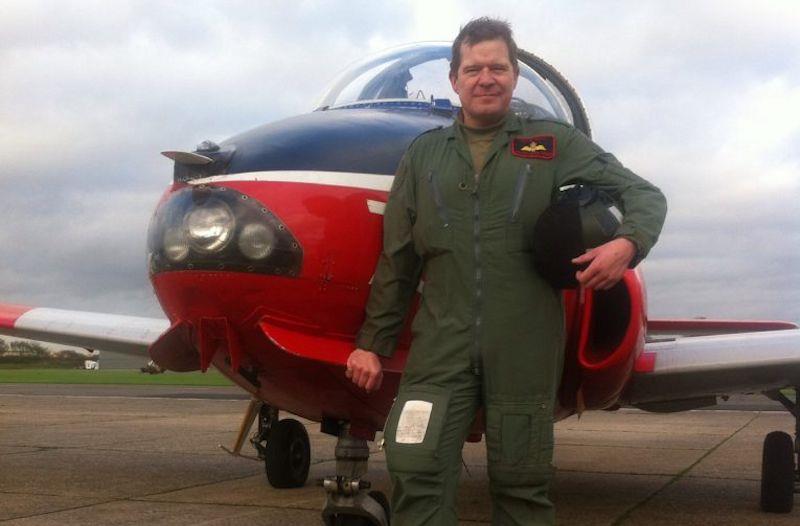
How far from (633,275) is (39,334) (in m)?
5.90

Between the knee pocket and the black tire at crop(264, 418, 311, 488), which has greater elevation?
the knee pocket

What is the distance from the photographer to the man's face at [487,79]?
3.13 meters

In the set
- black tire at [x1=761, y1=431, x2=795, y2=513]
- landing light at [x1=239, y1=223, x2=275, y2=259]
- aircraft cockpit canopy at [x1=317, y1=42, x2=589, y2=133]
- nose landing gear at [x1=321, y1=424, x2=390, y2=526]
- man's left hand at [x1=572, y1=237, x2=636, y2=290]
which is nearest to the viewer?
man's left hand at [x1=572, y1=237, x2=636, y2=290]

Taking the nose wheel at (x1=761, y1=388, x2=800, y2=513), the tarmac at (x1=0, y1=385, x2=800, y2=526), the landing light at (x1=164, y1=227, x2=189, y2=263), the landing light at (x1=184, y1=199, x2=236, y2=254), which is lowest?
the tarmac at (x1=0, y1=385, x2=800, y2=526)

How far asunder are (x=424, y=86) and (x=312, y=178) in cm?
168

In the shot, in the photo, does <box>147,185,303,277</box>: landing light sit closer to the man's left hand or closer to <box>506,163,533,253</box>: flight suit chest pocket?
<box>506,163,533,253</box>: flight suit chest pocket

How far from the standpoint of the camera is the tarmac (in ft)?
19.5

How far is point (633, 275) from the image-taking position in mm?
4570

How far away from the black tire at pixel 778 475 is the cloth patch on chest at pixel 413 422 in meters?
4.27

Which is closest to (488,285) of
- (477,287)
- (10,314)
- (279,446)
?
(477,287)

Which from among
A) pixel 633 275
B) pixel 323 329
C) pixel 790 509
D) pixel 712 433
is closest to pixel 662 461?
pixel 790 509

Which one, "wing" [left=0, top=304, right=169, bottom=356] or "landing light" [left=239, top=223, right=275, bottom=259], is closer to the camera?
"landing light" [left=239, top=223, right=275, bottom=259]

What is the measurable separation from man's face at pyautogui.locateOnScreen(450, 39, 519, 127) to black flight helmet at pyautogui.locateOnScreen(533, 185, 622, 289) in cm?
36

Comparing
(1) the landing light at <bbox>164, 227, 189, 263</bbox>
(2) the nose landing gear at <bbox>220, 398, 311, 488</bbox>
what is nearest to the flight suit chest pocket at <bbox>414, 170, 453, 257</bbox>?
(1) the landing light at <bbox>164, 227, 189, 263</bbox>
